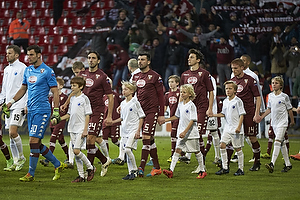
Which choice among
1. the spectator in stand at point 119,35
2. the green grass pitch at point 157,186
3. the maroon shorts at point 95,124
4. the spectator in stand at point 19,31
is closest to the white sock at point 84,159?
the green grass pitch at point 157,186

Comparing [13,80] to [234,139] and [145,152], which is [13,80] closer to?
[145,152]

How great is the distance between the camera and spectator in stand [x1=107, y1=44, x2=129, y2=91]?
19.6 metres

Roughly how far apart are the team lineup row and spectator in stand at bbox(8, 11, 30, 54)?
41.5 ft

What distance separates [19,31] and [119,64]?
17.5 ft

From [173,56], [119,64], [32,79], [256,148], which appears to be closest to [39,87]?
[32,79]

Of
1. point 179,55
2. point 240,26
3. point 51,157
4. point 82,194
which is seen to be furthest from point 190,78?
point 240,26

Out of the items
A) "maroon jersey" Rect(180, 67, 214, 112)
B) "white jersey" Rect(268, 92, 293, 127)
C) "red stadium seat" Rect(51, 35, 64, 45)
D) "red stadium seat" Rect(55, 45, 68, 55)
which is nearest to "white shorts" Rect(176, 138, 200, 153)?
"maroon jersey" Rect(180, 67, 214, 112)

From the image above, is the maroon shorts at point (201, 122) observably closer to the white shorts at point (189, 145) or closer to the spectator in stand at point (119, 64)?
the white shorts at point (189, 145)

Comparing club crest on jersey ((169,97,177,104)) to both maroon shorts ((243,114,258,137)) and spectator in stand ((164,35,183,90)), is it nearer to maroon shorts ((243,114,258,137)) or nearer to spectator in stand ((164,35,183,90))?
maroon shorts ((243,114,258,137))

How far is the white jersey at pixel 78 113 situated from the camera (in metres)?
8.01

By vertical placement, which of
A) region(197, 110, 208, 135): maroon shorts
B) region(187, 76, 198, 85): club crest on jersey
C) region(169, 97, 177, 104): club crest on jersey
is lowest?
region(197, 110, 208, 135): maroon shorts

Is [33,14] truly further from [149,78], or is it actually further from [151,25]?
[149,78]

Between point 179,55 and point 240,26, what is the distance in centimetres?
269

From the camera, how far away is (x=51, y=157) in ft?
27.7
